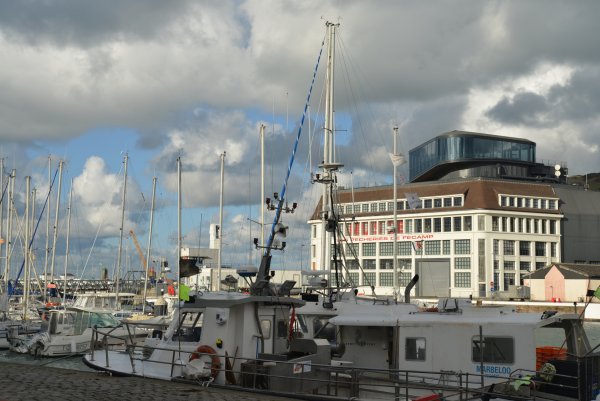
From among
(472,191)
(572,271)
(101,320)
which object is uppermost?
(472,191)

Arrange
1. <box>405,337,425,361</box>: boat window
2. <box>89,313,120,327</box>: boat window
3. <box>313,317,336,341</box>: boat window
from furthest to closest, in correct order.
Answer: <box>89,313,120,327</box>: boat window
<box>313,317,336,341</box>: boat window
<box>405,337,425,361</box>: boat window

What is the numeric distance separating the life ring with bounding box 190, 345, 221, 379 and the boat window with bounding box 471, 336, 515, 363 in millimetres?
6947

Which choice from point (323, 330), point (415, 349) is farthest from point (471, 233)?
point (415, 349)

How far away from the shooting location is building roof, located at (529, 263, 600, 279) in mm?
95125

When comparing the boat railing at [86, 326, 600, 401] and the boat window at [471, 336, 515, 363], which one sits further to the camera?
the boat window at [471, 336, 515, 363]

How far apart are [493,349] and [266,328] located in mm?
6489

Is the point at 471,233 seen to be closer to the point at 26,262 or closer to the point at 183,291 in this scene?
the point at 26,262

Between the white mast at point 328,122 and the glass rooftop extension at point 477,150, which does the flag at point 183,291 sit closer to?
the white mast at point 328,122

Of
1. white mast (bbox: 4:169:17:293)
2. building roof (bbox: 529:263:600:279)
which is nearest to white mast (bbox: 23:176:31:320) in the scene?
white mast (bbox: 4:169:17:293)

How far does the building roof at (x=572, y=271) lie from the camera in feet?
312

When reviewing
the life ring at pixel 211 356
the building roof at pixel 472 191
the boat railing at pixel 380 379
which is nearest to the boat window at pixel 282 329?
the boat railing at pixel 380 379

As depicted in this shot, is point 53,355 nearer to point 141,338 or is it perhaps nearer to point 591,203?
point 141,338

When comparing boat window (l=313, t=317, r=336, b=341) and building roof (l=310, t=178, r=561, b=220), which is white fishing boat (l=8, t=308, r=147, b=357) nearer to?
boat window (l=313, t=317, r=336, b=341)

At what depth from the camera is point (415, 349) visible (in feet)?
63.1
